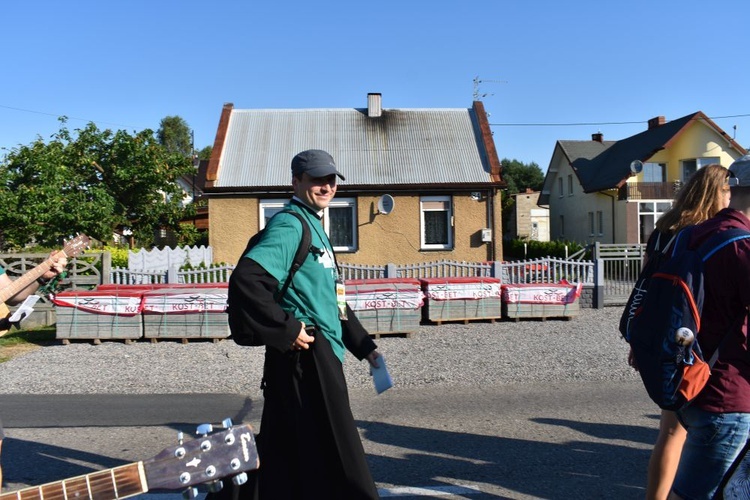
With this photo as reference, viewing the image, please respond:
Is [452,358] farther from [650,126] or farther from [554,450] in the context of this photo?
[650,126]

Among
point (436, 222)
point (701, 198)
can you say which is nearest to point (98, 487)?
point (701, 198)

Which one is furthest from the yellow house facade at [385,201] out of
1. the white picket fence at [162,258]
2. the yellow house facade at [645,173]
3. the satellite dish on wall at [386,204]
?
the yellow house facade at [645,173]

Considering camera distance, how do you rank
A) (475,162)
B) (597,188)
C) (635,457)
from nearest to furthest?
(635,457) < (475,162) < (597,188)

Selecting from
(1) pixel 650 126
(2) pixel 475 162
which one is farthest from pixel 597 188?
(2) pixel 475 162

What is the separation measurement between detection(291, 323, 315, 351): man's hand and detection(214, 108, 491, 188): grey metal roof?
16284 millimetres

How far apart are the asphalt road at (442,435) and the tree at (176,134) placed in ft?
207

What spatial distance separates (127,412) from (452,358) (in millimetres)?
4482

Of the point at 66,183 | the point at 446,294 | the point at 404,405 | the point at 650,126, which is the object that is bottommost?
the point at 404,405

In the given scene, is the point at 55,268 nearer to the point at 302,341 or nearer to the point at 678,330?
the point at 302,341

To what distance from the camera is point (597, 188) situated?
33781mm

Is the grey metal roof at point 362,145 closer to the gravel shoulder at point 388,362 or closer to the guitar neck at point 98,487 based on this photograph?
the gravel shoulder at point 388,362

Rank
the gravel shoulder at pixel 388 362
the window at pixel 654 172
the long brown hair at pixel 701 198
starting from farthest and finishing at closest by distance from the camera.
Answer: the window at pixel 654 172 < the gravel shoulder at pixel 388 362 < the long brown hair at pixel 701 198

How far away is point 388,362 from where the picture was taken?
9227 mm

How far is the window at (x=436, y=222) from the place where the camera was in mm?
19422
